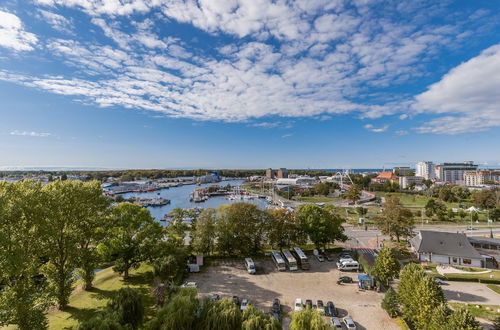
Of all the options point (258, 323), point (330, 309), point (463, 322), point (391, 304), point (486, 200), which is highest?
point (486, 200)

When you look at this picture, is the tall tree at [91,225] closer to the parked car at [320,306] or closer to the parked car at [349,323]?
the parked car at [320,306]

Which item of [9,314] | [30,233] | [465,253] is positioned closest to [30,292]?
[9,314]

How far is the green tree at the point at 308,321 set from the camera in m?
11.1

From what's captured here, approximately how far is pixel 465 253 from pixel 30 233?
40.9m

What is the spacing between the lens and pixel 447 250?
2897 cm

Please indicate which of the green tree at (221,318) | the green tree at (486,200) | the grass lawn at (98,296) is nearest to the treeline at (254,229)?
the grass lawn at (98,296)

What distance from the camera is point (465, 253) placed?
28391 mm

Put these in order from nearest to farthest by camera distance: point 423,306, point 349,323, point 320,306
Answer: point 423,306 → point 349,323 → point 320,306

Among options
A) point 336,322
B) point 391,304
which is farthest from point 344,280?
point 336,322

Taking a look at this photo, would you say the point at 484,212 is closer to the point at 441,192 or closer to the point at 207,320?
the point at 441,192

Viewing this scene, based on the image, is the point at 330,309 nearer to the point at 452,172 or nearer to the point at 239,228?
the point at 239,228

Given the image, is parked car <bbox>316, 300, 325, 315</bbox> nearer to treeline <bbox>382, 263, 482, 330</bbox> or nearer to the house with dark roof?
treeline <bbox>382, 263, 482, 330</bbox>

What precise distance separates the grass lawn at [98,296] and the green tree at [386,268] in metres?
19.2

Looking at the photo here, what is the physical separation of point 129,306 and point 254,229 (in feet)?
57.0
